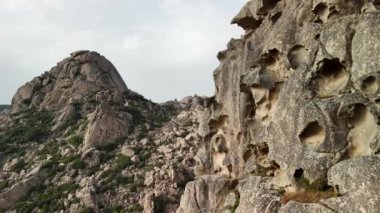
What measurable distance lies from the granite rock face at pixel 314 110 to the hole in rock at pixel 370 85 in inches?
1.7

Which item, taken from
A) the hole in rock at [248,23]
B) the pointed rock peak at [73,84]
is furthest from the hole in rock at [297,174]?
the pointed rock peak at [73,84]

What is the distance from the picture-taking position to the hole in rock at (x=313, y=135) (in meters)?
24.2

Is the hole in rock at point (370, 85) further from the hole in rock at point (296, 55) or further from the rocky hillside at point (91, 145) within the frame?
the rocky hillside at point (91, 145)

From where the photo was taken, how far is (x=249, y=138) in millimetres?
33531

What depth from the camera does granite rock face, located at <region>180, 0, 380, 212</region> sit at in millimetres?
21969

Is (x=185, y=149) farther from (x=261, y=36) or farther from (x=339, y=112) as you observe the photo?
(x=339, y=112)

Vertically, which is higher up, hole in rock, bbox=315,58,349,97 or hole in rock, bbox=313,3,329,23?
hole in rock, bbox=313,3,329,23

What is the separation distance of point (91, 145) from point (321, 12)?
4216 centimetres

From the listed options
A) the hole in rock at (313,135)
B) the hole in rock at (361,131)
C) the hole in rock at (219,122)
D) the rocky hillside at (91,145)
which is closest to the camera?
the hole in rock at (361,131)

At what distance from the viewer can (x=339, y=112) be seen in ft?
77.7

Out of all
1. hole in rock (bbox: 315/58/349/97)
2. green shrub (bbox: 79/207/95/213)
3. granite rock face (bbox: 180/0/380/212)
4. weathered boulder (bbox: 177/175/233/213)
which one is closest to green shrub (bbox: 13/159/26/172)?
green shrub (bbox: 79/207/95/213)

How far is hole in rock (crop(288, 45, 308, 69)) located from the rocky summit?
0.05 metres

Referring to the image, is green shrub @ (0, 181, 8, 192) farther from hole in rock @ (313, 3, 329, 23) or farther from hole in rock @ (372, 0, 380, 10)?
hole in rock @ (372, 0, 380, 10)

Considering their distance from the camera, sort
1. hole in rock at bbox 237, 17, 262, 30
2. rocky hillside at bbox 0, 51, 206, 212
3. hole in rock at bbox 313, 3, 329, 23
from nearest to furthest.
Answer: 1. hole in rock at bbox 313, 3, 329, 23
2. hole in rock at bbox 237, 17, 262, 30
3. rocky hillside at bbox 0, 51, 206, 212
